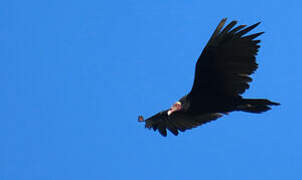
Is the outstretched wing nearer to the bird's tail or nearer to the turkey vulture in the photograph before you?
the turkey vulture

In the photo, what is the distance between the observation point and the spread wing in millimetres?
7566

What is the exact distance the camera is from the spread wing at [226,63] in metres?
7.57

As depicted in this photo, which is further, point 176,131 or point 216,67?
point 176,131

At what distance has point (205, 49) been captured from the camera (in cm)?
782

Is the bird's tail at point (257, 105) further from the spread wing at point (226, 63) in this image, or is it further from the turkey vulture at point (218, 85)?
the spread wing at point (226, 63)

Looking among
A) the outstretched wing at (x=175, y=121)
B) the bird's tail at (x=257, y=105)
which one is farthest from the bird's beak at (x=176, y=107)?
the bird's tail at (x=257, y=105)

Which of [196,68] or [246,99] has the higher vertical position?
[196,68]

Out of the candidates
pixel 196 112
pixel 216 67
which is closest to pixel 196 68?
pixel 216 67

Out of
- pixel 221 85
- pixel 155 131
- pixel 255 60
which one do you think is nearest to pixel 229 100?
pixel 221 85

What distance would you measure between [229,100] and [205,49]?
870mm

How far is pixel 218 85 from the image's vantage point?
26.6 ft

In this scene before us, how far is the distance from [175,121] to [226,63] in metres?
1.42

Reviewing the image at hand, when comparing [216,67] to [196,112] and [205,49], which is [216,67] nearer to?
[205,49]

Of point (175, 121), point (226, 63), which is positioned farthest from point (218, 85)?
Answer: point (175, 121)
